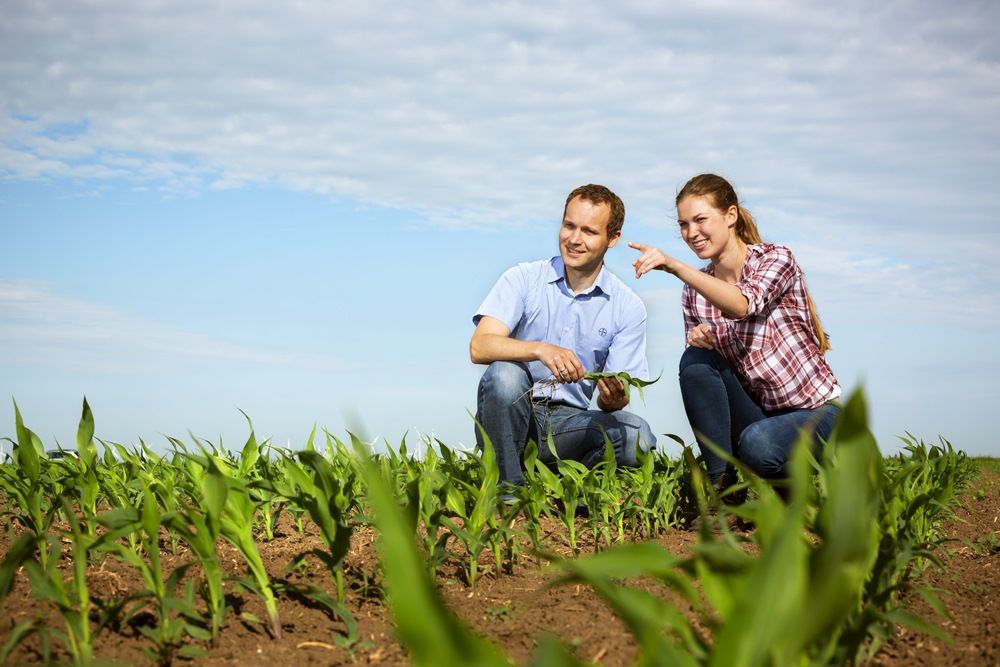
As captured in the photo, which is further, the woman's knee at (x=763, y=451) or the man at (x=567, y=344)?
the man at (x=567, y=344)

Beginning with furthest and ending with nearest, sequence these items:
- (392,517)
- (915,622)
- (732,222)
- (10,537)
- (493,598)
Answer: (732,222), (10,537), (493,598), (915,622), (392,517)

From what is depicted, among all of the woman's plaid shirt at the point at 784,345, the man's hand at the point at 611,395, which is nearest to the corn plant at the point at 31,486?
the man's hand at the point at 611,395

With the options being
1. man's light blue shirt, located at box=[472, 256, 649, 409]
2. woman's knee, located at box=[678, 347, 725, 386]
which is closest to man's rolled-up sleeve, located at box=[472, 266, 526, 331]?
man's light blue shirt, located at box=[472, 256, 649, 409]

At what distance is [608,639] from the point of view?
8.32ft

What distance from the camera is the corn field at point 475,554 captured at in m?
1.25

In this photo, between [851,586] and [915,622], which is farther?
[915,622]

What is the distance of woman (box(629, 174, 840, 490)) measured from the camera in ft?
14.4

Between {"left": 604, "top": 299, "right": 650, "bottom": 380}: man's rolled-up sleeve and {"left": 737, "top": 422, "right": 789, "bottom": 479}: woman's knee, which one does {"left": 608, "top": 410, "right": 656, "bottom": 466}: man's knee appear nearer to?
{"left": 604, "top": 299, "right": 650, "bottom": 380}: man's rolled-up sleeve

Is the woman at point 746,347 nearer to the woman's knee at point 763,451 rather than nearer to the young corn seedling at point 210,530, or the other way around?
the woman's knee at point 763,451

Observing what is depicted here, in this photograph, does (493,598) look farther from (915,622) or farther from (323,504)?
(915,622)

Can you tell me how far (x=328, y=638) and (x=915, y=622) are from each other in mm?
1542

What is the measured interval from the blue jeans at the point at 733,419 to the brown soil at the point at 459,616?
0.83 m

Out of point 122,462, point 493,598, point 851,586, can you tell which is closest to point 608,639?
point 493,598

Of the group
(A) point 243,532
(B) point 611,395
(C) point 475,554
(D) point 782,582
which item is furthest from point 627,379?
(D) point 782,582
